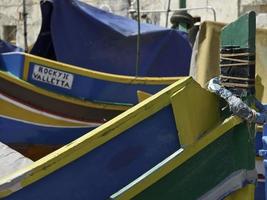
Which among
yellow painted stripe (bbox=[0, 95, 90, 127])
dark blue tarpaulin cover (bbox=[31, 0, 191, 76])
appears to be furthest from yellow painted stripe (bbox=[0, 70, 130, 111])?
dark blue tarpaulin cover (bbox=[31, 0, 191, 76])

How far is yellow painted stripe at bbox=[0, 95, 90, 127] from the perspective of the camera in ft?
18.2

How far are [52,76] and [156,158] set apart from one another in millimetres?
3061

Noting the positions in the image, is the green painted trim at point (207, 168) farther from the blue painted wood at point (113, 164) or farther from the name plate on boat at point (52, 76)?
the name plate on boat at point (52, 76)

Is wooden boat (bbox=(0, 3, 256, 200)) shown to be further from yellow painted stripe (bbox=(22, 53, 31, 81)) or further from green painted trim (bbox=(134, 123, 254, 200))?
yellow painted stripe (bbox=(22, 53, 31, 81))

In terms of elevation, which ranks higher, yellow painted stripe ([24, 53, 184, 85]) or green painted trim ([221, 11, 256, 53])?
green painted trim ([221, 11, 256, 53])

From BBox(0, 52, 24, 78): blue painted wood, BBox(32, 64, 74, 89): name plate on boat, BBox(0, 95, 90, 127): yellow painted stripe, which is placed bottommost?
BBox(0, 95, 90, 127): yellow painted stripe

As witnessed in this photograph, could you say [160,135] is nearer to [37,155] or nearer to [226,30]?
[226,30]

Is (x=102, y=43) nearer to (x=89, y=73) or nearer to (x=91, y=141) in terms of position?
(x=89, y=73)

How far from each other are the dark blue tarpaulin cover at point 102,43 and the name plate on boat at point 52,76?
2.20ft

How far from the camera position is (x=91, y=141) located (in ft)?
8.25

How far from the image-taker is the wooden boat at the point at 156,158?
250 centimetres

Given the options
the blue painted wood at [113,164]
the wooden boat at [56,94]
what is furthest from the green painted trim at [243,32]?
the wooden boat at [56,94]

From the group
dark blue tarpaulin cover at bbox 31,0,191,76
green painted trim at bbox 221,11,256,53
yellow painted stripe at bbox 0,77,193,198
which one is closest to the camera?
yellow painted stripe at bbox 0,77,193,198

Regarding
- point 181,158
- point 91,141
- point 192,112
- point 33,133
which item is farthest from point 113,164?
point 33,133
